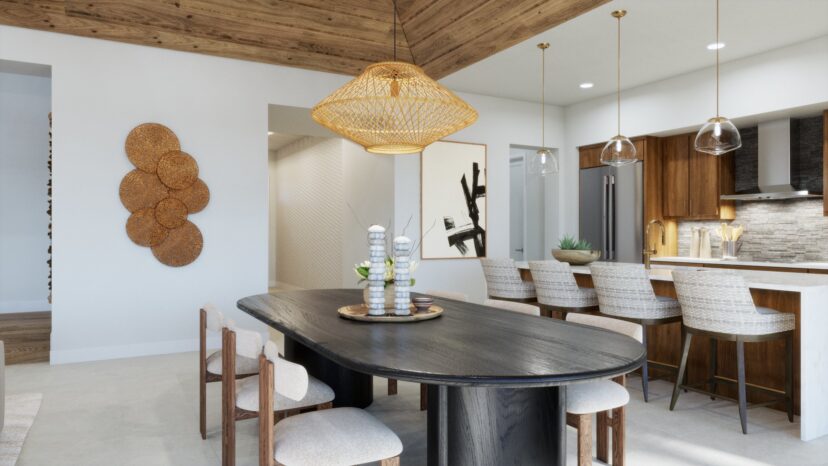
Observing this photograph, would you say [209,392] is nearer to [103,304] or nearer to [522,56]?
[103,304]

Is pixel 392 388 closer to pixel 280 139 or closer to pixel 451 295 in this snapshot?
pixel 451 295

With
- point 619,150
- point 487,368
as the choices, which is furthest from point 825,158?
point 487,368

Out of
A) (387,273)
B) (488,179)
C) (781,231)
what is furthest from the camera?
(488,179)

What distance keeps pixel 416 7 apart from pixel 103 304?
393 cm

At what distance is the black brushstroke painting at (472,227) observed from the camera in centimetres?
677

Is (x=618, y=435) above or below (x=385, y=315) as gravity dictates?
below

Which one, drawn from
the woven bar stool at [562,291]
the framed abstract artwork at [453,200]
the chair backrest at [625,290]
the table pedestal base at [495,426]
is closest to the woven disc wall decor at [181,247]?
the framed abstract artwork at [453,200]

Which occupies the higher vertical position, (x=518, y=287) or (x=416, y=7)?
(x=416, y=7)

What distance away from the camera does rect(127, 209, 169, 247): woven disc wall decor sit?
5078 millimetres

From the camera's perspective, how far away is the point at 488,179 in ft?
22.9

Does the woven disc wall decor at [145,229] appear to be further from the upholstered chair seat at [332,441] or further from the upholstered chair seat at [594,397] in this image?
the upholstered chair seat at [594,397]

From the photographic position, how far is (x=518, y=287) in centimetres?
471

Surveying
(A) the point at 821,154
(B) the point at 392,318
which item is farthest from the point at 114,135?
(A) the point at 821,154

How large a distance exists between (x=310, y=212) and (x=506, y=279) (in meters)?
5.50
